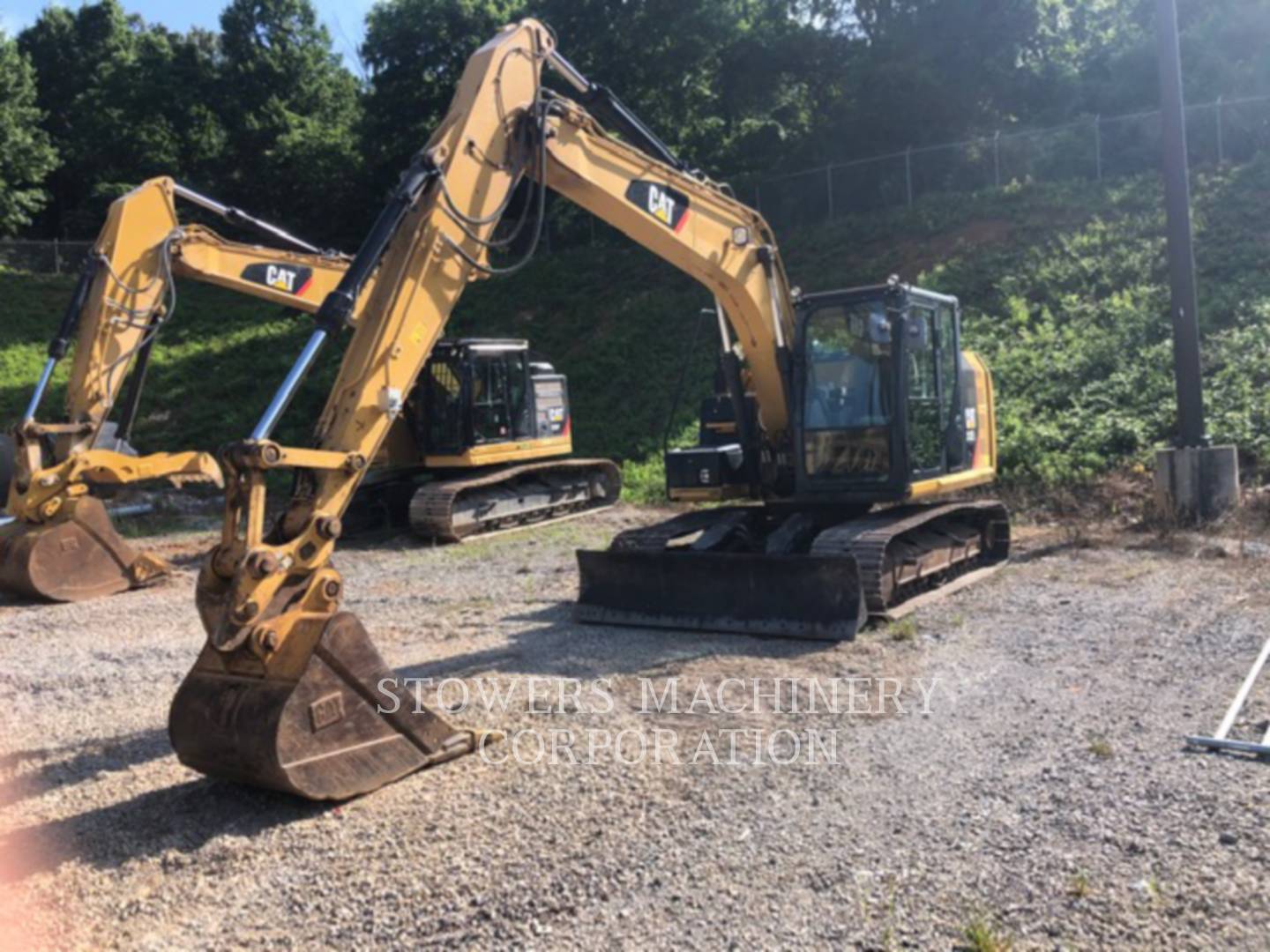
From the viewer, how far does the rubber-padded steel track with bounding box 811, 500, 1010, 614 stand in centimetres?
782

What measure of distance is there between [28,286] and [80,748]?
28.3 metres

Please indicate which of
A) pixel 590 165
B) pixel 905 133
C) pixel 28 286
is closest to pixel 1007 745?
pixel 590 165

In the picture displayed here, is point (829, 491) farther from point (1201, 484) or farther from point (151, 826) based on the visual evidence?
point (151, 826)

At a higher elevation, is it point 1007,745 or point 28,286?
point 28,286

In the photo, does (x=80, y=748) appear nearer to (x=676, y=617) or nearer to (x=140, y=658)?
(x=140, y=658)

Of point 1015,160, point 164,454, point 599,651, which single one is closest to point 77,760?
point 599,651

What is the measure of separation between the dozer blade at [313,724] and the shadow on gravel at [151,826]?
0.15m

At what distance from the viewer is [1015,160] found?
25.6 m

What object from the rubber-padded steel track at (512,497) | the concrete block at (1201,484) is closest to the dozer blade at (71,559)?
the rubber-padded steel track at (512,497)

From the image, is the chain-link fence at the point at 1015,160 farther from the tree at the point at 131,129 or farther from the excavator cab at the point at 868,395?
the tree at the point at 131,129

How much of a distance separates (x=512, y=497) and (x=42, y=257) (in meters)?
24.2

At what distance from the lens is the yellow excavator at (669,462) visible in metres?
4.68

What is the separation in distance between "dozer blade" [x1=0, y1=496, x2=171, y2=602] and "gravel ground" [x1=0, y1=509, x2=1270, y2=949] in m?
2.69

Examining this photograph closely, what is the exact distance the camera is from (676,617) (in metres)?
8.13
